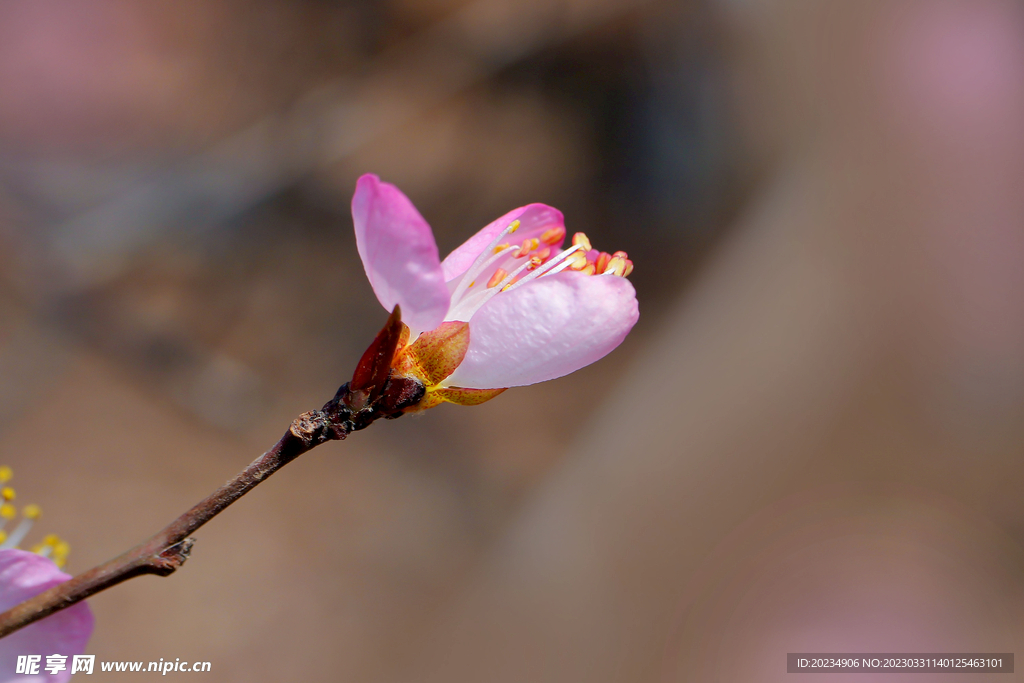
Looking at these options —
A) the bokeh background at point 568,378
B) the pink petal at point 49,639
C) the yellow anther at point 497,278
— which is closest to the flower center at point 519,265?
the yellow anther at point 497,278

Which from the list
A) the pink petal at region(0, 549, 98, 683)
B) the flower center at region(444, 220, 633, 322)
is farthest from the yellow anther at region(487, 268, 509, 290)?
the pink petal at region(0, 549, 98, 683)

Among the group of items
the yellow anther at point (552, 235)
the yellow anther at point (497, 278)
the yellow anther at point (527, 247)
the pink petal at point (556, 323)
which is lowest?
the pink petal at point (556, 323)

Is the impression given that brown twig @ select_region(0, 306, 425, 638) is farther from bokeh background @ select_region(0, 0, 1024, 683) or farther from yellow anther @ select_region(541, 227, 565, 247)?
bokeh background @ select_region(0, 0, 1024, 683)

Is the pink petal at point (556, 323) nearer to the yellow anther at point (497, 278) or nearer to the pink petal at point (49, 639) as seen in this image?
the yellow anther at point (497, 278)

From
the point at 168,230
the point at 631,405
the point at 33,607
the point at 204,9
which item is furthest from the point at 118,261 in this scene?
the point at 33,607

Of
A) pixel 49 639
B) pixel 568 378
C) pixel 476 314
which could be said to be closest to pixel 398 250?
pixel 476 314

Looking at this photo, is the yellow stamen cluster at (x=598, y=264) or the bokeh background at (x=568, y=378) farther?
the bokeh background at (x=568, y=378)

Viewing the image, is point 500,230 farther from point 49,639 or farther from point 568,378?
point 568,378
